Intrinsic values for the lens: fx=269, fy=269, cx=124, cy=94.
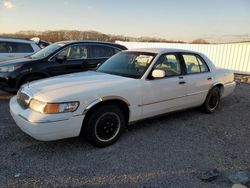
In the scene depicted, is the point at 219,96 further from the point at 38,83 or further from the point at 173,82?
the point at 38,83

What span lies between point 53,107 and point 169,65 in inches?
103

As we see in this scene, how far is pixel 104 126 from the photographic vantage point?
4.32m

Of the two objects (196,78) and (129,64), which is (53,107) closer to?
(129,64)

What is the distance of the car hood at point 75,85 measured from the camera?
3.96 meters

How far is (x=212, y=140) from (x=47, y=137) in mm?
2913

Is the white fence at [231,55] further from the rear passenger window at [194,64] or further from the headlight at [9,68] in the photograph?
the headlight at [9,68]

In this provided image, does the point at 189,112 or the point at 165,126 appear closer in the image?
the point at 165,126

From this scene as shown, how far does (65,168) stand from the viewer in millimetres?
3676

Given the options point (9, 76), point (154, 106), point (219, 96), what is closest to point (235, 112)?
point (219, 96)

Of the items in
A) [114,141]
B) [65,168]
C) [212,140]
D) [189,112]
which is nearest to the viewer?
[65,168]

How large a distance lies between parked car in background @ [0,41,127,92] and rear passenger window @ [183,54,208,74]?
10.0 ft

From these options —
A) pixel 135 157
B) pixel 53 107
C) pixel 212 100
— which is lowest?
pixel 135 157

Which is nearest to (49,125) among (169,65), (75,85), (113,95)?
(75,85)

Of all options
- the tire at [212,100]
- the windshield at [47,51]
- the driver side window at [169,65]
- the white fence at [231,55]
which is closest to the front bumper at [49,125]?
the driver side window at [169,65]
